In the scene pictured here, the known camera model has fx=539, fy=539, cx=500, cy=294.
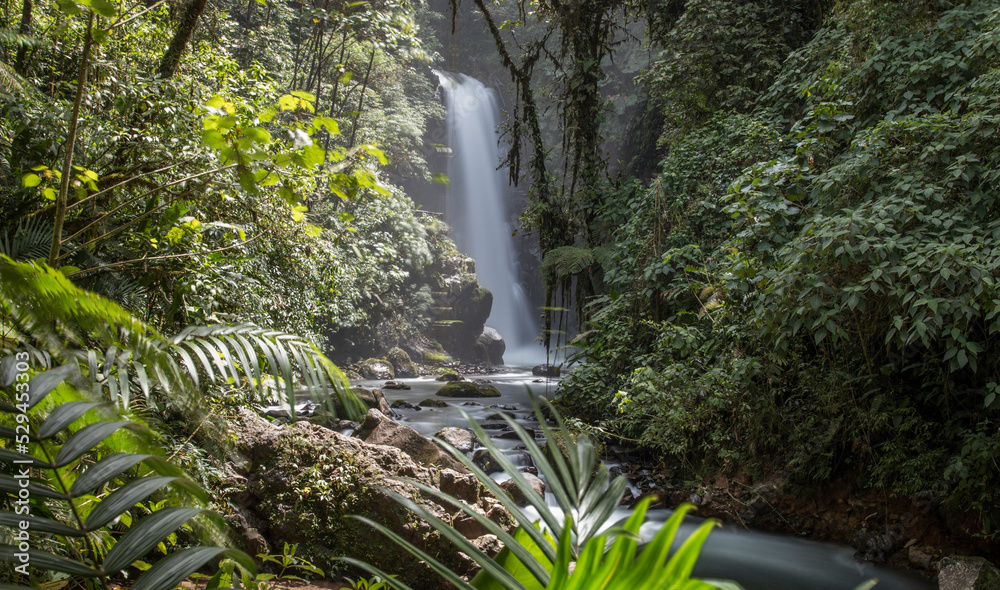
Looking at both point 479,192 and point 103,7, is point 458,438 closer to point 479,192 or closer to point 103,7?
point 103,7

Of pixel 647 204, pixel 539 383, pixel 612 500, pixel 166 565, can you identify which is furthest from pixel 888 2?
pixel 539 383

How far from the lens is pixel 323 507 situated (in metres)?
3.24

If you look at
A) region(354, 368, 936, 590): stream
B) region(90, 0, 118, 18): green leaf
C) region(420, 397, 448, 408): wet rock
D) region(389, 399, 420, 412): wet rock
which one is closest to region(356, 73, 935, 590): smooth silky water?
region(354, 368, 936, 590): stream

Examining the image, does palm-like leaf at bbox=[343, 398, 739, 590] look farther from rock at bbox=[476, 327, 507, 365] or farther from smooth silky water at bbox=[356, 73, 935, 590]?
rock at bbox=[476, 327, 507, 365]

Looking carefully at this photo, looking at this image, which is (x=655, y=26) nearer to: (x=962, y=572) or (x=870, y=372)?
(x=870, y=372)

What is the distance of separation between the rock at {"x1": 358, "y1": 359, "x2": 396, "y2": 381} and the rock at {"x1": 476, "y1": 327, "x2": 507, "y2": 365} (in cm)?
557

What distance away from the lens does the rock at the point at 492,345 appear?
1966cm

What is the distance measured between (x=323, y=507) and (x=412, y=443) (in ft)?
6.00

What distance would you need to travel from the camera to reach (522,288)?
24.6 metres

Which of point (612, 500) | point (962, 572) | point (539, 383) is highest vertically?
point (612, 500)

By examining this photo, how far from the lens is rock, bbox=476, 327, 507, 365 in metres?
19.7

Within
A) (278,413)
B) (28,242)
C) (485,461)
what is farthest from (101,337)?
(278,413)

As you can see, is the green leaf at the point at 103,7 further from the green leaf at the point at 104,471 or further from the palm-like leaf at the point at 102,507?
the green leaf at the point at 104,471

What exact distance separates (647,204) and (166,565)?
7135mm
